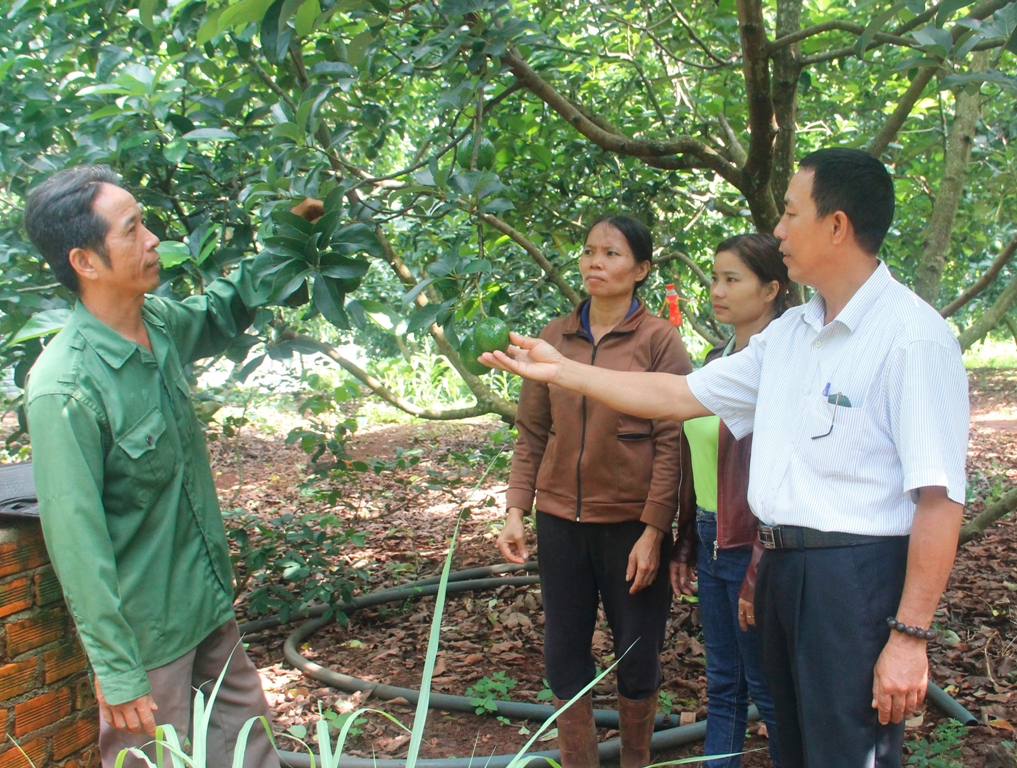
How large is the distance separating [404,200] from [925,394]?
62.4 inches

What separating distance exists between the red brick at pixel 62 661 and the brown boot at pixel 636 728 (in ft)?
4.62

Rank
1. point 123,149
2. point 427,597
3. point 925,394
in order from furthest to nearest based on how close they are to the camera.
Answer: point 427,597 → point 123,149 → point 925,394

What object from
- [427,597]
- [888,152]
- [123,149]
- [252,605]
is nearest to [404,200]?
[123,149]

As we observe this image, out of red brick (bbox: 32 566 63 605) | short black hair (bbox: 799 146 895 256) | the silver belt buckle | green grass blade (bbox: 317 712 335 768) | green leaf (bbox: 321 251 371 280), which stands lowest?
red brick (bbox: 32 566 63 605)

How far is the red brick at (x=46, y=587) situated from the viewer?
209 centimetres

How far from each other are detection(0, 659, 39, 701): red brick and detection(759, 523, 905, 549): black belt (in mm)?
1746

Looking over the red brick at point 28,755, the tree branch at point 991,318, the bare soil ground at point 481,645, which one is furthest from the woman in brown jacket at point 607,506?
the tree branch at point 991,318

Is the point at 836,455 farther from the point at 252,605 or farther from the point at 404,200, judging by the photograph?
the point at 252,605

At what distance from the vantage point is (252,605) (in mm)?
3229

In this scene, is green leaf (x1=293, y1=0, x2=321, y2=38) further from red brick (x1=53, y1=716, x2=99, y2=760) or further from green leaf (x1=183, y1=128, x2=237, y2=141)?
red brick (x1=53, y1=716, x2=99, y2=760)

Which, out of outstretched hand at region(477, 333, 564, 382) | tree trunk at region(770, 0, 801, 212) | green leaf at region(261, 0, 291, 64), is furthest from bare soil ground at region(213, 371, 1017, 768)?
tree trunk at region(770, 0, 801, 212)

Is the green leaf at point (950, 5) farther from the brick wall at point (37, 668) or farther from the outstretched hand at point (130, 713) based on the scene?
the brick wall at point (37, 668)

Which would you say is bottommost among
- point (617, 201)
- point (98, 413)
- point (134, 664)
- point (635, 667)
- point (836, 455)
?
point (635, 667)

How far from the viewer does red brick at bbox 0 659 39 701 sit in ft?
6.57
